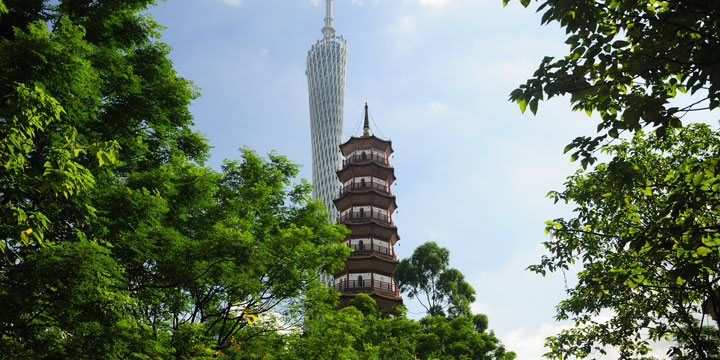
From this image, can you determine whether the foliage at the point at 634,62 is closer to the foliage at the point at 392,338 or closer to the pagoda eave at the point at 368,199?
the foliage at the point at 392,338

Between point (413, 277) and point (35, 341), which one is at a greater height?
point (413, 277)

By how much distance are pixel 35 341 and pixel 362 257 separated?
29.0 metres

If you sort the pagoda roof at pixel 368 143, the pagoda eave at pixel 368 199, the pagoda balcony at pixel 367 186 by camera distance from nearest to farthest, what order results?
the pagoda eave at pixel 368 199 → the pagoda balcony at pixel 367 186 → the pagoda roof at pixel 368 143

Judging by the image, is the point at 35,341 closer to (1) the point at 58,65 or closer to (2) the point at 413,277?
(1) the point at 58,65

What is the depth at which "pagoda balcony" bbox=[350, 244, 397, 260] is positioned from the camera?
120 ft

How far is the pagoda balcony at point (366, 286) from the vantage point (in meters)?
35.2

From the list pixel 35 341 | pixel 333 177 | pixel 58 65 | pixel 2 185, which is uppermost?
pixel 333 177

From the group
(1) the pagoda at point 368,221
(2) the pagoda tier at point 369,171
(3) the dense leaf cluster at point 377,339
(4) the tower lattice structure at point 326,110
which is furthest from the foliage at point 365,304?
(4) the tower lattice structure at point 326,110

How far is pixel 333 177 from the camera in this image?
3595 inches

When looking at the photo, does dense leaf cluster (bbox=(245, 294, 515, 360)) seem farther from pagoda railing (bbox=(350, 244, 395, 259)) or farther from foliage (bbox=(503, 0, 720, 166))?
foliage (bbox=(503, 0, 720, 166))

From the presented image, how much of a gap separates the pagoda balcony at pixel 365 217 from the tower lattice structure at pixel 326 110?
46.6 m

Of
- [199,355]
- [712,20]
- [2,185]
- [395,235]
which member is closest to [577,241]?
[712,20]

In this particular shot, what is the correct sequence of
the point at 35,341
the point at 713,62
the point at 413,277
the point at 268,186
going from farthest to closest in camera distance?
the point at 413,277 < the point at 268,186 < the point at 35,341 < the point at 713,62

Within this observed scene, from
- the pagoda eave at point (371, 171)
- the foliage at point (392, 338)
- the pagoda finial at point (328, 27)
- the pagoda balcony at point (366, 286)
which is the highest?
the pagoda finial at point (328, 27)
